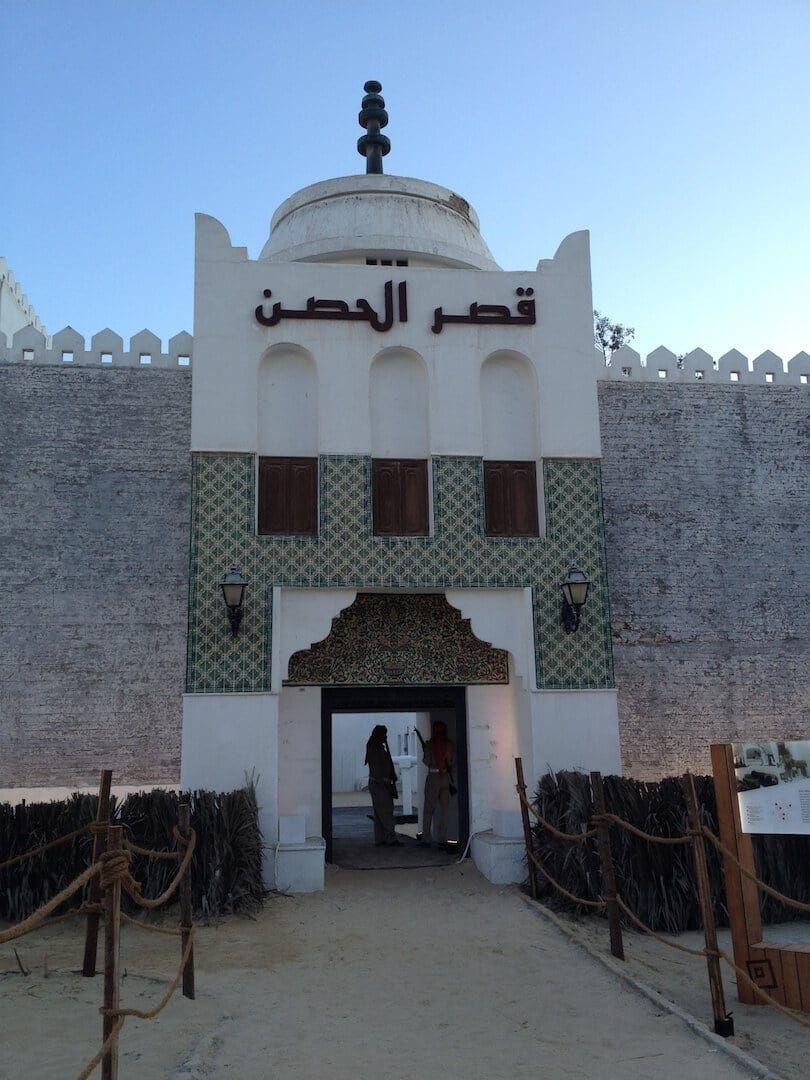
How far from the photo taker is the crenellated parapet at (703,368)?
13.8m

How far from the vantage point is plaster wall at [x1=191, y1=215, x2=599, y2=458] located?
27.6 ft

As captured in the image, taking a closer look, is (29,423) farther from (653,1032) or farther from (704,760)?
(653,1032)

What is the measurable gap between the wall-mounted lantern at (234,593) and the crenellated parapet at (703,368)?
7868 millimetres

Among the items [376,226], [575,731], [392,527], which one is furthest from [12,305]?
[575,731]

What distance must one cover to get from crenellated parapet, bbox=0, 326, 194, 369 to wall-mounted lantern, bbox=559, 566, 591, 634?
7.22 meters

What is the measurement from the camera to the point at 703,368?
13.9 metres

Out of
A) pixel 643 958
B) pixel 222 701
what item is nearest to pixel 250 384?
pixel 222 701

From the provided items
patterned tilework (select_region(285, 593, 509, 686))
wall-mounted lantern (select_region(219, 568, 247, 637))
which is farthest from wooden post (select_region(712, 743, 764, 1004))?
wall-mounted lantern (select_region(219, 568, 247, 637))

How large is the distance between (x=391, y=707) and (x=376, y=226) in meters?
5.16

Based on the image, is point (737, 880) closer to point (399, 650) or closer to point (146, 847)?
point (146, 847)

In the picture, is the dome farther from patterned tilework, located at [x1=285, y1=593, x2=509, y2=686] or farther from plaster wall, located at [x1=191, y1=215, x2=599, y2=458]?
patterned tilework, located at [x1=285, y1=593, x2=509, y2=686]

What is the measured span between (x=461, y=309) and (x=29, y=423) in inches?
266

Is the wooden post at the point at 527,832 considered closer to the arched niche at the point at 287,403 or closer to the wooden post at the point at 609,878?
the wooden post at the point at 609,878

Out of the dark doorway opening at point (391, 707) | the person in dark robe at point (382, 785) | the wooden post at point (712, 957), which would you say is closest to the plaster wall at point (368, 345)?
the dark doorway opening at point (391, 707)
